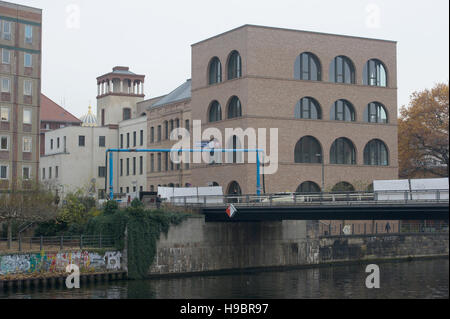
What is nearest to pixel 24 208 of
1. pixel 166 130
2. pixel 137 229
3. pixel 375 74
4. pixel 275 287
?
pixel 137 229

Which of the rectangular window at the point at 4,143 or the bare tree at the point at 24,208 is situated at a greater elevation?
the rectangular window at the point at 4,143

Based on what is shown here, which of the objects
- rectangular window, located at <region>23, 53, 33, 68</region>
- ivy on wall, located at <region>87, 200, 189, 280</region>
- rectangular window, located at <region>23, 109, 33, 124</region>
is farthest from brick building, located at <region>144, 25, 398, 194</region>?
rectangular window, located at <region>23, 53, 33, 68</region>

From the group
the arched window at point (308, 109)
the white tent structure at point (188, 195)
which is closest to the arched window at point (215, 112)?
the arched window at point (308, 109)

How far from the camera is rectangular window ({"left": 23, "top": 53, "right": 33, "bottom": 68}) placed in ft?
267

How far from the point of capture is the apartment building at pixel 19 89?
3159 inches

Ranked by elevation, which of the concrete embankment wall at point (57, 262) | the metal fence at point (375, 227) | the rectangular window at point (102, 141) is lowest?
the concrete embankment wall at point (57, 262)

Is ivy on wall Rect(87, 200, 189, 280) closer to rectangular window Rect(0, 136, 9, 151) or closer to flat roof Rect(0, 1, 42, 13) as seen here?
rectangular window Rect(0, 136, 9, 151)

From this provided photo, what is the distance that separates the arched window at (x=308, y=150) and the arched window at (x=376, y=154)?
6.54 meters

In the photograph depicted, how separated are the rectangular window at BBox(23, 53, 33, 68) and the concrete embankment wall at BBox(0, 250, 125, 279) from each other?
84.5ft

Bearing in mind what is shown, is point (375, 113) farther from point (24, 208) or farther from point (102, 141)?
point (102, 141)

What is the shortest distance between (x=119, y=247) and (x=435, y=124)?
49.8 metres

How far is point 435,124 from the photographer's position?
10006 centimetres

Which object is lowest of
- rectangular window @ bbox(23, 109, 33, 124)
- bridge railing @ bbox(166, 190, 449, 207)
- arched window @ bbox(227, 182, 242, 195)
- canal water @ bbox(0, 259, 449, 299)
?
canal water @ bbox(0, 259, 449, 299)

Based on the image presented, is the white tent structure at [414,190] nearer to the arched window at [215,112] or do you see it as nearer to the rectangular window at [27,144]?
the arched window at [215,112]
